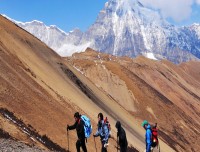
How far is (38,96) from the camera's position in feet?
145

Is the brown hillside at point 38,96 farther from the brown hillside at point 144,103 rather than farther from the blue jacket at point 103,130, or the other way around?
the brown hillside at point 144,103

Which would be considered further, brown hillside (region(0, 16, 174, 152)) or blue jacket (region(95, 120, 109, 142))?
brown hillside (region(0, 16, 174, 152))

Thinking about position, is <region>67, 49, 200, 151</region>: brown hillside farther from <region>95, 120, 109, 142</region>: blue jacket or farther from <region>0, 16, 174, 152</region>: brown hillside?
<region>95, 120, 109, 142</region>: blue jacket

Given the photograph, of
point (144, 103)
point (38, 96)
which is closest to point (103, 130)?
point (38, 96)

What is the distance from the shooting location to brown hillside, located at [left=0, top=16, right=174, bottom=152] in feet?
114

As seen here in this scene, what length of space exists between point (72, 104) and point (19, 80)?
39.4 ft

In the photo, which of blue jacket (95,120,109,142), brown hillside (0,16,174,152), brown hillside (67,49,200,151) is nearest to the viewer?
blue jacket (95,120,109,142)

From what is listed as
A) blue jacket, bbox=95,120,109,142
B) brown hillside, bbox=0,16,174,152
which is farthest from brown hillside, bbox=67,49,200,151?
blue jacket, bbox=95,120,109,142

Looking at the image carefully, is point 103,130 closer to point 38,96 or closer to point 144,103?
point 38,96

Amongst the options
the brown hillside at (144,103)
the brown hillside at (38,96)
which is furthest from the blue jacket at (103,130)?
the brown hillside at (144,103)

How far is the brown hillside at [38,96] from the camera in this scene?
3488cm

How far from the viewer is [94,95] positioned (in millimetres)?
77438

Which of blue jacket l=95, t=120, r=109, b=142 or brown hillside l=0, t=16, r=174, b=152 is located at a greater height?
brown hillside l=0, t=16, r=174, b=152

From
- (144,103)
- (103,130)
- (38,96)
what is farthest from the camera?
(144,103)
